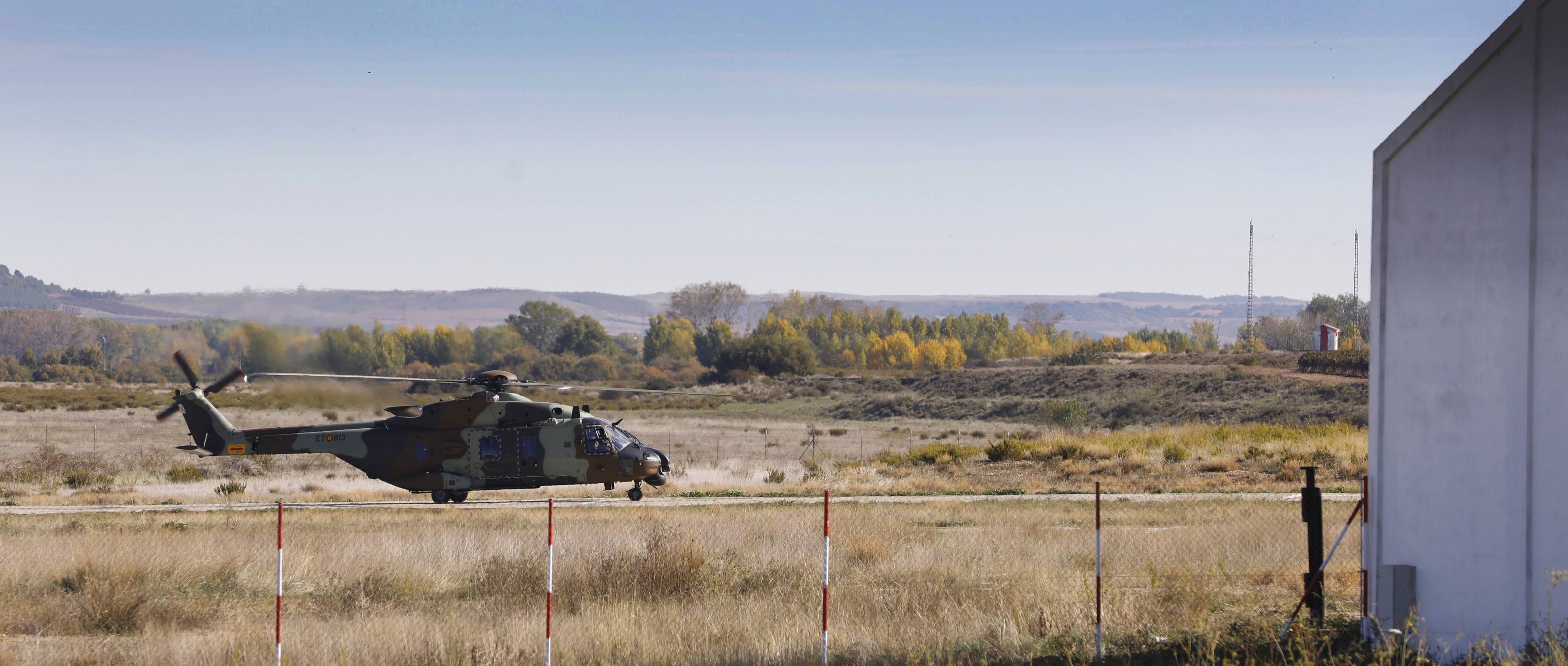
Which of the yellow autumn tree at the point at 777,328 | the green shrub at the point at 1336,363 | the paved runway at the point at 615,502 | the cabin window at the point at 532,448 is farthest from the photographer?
the yellow autumn tree at the point at 777,328

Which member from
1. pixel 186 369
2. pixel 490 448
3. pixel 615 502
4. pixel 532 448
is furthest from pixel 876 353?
pixel 186 369

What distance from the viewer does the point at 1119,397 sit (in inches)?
2876

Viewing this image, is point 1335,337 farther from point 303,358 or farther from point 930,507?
point 303,358

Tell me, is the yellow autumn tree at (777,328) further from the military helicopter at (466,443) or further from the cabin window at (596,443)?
the military helicopter at (466,443)

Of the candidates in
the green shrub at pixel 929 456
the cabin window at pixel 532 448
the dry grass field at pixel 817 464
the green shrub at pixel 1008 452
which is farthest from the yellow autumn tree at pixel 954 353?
the cabin window at pixel 532 448

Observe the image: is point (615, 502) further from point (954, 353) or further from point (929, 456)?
point (954, 353)

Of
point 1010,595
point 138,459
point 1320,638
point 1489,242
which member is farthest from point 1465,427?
point 138,459

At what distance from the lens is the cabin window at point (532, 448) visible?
25.3 m

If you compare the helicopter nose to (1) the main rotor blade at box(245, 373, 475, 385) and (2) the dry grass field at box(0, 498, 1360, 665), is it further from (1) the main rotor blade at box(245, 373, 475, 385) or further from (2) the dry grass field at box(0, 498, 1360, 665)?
(2) the dry grass field at box(0, 498, 1360, 665)

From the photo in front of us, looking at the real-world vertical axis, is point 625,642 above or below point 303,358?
below

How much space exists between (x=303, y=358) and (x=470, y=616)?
20040mm

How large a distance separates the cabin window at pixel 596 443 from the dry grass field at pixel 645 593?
4.92 m

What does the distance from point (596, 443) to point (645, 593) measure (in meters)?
12.2

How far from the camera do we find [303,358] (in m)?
30.0
